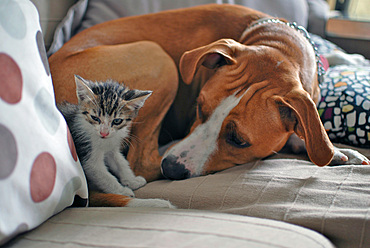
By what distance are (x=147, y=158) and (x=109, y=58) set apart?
43 cm

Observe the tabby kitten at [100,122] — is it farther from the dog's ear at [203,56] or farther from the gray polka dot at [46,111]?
the dog's ear at [203,56]

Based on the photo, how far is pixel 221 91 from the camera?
4.25 ft

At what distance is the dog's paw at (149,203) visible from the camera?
986mm

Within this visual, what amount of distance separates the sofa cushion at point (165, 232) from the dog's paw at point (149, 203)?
4.1 inches

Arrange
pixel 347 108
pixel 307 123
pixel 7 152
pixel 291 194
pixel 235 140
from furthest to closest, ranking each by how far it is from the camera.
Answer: pixel 347 108 < pixel 235 140 < pixel 307 123 < pixel 291 194 < pixel 7 152

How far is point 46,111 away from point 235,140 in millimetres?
676

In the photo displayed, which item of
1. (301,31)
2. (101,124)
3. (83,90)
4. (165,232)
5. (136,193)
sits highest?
(301,31)

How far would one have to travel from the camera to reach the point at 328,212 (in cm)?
88

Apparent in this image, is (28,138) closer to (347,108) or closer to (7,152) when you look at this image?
(7,152)

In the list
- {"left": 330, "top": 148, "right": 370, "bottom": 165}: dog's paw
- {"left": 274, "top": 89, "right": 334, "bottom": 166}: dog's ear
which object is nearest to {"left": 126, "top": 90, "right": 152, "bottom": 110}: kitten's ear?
{"left": 274, "top": 89, "right": 334, "bottom": 166}: dog's ear

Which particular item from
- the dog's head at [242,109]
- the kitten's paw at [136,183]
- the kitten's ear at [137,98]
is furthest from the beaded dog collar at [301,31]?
the kitten's paw at [136,183]

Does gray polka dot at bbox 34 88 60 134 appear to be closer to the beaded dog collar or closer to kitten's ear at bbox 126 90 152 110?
kitten's ear at bbox 126 90 152 110

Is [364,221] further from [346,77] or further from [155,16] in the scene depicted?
[155,16]

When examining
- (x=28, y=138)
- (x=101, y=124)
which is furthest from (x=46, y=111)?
(x=101, y=124)
